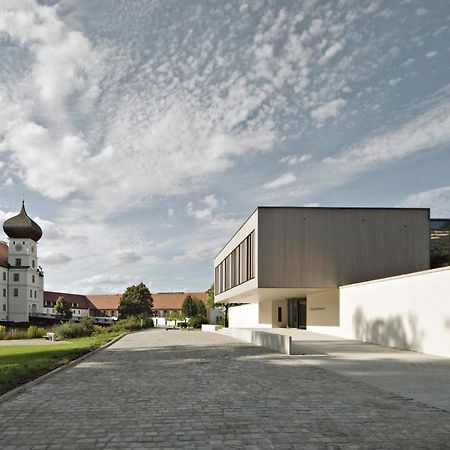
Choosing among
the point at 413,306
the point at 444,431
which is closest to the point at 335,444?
the point at 444,431

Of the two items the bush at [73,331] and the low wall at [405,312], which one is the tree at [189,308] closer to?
the bush at [73,331]

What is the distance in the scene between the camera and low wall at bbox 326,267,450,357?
17.1 m

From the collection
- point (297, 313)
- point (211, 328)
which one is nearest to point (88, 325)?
point (211, 328)

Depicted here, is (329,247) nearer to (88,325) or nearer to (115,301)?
(88,325)

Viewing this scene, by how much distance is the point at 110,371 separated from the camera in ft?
44.4

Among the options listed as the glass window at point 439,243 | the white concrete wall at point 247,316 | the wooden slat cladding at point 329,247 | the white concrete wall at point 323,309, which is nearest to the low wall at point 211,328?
the white concrete wall at point 247,316

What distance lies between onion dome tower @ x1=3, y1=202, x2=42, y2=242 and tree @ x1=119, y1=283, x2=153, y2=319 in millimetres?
18876

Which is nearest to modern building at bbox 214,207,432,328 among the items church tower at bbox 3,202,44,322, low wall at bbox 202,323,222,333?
low wall at bbox 202,323,222,333

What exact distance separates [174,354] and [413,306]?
368 inches

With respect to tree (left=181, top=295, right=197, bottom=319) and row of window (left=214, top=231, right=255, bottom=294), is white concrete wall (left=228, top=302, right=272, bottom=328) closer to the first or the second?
row of window (left=214, top=231, right=255, bottom=294)

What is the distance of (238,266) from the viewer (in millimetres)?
41469

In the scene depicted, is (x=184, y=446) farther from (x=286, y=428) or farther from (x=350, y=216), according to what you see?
(x=350, y=216)

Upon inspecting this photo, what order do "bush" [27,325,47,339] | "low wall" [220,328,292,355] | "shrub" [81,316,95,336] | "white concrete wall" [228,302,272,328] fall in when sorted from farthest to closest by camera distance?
1. "white concrete wall" [228,302,272,328]
2. "shrub" [81,316,95,336]
3. "bush" [27,325,47,339]
4. "low wall" [220,328,292,355]

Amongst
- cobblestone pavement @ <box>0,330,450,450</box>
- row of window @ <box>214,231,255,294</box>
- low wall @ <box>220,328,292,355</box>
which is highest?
row of window @ <box>214,231,255,294</box>
